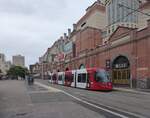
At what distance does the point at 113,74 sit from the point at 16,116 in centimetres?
4343

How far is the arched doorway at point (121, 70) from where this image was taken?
172 feet

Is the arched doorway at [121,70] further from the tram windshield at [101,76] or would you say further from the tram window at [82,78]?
the tram windshield at [101,76]

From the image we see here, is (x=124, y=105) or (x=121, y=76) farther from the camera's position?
(x=121, y=76)

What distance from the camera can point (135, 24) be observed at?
228 feet

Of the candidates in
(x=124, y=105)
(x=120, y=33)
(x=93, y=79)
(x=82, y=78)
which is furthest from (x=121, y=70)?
(x=124, y=105)

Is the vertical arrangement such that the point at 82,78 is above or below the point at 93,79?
above

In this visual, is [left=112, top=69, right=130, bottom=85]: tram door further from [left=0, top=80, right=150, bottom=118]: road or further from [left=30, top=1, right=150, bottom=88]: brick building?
[left=0, top=80, right=150, bottom=118]: road

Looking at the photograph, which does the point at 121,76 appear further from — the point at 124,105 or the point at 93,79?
the point at 124,105

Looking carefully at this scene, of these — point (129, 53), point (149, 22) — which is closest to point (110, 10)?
point (129, 53)

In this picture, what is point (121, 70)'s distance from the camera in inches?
2165

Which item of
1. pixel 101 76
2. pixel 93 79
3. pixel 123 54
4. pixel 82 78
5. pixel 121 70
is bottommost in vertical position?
pixel 93 79

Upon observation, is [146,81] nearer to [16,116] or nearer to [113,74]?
[113,74]

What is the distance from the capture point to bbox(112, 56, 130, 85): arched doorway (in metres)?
52.6

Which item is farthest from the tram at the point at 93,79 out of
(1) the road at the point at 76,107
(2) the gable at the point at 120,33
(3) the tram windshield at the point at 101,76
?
(1) the road at the point at 76,107
